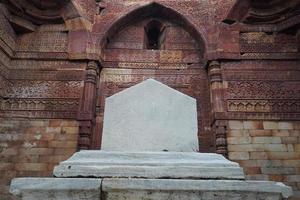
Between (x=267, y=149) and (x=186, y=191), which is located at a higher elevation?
(x=267, y=149)

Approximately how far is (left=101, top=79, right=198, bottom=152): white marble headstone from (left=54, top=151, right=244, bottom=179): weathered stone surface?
22.2 inches

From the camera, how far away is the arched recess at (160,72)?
701 centimetres

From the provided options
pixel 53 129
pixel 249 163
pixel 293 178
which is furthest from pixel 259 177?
pixel 53 129

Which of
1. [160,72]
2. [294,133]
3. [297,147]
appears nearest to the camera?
[297,147]

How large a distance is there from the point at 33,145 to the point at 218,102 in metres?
4.03

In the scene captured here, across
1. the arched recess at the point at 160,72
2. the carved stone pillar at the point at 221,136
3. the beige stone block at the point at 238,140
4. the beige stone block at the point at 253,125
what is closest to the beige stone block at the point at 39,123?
the arched recess at the point at 160,72

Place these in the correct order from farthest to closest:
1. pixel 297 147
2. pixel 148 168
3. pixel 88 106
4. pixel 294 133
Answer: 1. pixel 88 106
2. pixel 294 133
3. pixel 297 147
4. pixel 148 168

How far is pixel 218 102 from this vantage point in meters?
6.62

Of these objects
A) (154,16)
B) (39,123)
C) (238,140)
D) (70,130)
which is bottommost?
(238,140)

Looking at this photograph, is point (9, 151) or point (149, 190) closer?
point (149, 190)

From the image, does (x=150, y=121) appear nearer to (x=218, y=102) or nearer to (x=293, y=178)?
A: (x=218, y=102)

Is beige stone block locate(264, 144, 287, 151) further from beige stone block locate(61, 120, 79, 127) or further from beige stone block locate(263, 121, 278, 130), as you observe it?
beige stone block locate(61, 120, 79, 127)

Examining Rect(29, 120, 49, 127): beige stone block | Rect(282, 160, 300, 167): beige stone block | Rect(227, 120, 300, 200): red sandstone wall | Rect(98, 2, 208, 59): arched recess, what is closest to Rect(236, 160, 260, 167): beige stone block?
Rect(227, 120, 300, 200): red sandstone wall

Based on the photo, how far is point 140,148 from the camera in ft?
8.39
